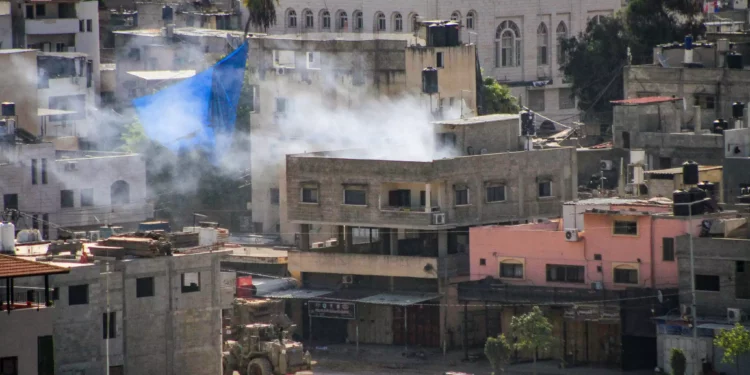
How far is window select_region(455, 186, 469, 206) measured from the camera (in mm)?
75438

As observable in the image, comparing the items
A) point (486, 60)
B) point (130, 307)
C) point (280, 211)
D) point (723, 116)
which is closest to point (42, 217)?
point (280, 211)

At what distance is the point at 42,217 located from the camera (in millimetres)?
80750

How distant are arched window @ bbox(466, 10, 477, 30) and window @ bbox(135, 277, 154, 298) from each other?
5083 cm

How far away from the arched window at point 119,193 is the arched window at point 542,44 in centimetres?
3477

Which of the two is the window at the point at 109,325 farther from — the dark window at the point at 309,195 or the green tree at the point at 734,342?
the green tree at the point at 734,342

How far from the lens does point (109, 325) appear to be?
63.7 m

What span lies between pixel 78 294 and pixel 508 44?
53.9 metres

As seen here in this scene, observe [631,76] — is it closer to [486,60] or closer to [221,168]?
[221,168]

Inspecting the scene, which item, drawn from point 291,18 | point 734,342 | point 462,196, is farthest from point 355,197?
point 291,18

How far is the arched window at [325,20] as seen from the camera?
118 metres

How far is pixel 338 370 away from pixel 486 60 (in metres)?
44.2

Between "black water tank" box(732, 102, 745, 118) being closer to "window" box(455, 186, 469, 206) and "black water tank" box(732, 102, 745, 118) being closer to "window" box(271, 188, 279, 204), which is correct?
"window" box(455, 186, 469, 206)

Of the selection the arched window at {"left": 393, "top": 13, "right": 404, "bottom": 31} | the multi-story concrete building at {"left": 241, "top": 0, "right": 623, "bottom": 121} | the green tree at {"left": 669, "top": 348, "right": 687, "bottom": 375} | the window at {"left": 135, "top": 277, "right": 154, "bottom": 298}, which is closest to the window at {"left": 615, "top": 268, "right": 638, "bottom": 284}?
the green tree at {"left": 669, "top": 348, "right": 687, "bottom": 375}

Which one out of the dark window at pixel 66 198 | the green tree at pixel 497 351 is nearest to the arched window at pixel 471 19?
the dark window at pixel 66 198
